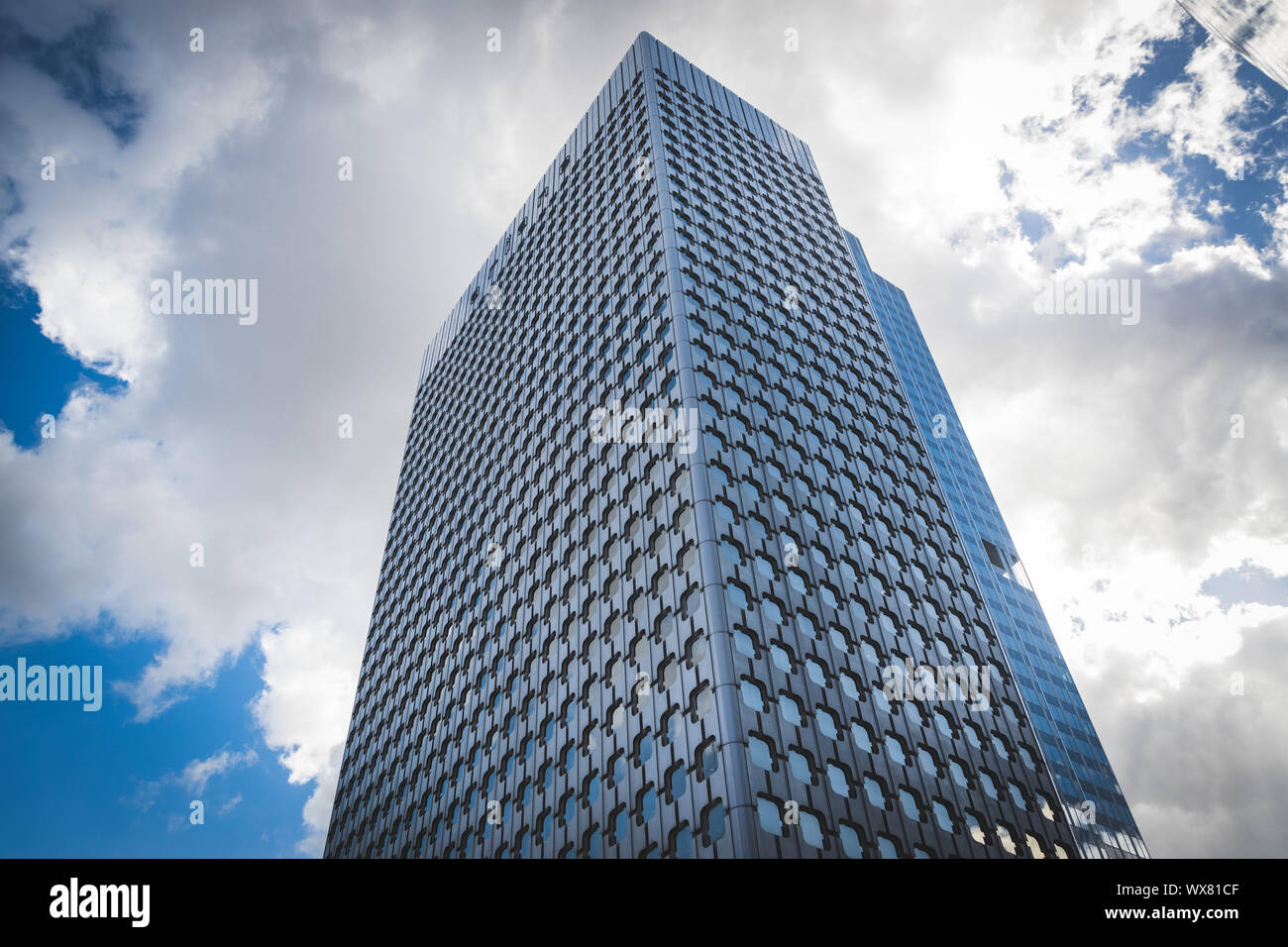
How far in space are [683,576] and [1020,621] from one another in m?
72.2

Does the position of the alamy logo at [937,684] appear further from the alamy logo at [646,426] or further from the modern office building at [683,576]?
the alamy logo at [646,426]

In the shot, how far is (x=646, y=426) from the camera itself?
4638 centimetres

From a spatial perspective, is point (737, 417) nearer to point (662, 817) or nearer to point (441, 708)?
point (662, 817)

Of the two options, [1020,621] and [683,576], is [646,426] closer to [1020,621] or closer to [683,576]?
[683,576]

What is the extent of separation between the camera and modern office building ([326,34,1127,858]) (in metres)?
33.4

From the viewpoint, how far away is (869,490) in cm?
5234
